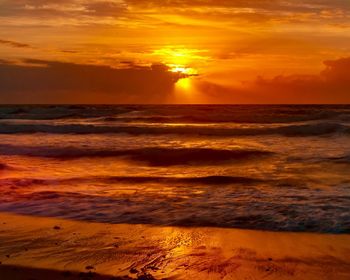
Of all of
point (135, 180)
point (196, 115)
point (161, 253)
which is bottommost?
point (135, 180)

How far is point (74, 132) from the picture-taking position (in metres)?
32.8

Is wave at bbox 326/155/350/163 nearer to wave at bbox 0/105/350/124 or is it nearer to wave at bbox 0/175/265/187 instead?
wave at bbox 0/175/265/187

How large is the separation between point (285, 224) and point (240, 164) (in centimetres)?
843

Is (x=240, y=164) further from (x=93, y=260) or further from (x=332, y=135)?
(x=332, y=135)

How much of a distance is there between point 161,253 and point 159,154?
521 inches

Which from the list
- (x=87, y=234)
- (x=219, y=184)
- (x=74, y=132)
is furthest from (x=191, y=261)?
(x=74, y=132)

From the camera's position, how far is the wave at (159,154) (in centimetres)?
1767

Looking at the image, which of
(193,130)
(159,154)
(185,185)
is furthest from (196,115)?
(185,185)

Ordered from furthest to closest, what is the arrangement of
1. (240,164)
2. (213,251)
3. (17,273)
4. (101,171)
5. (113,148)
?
(113,148) < (240,164) < (101,171) < (213,251) < (17,273)

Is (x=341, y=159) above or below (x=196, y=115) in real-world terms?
below

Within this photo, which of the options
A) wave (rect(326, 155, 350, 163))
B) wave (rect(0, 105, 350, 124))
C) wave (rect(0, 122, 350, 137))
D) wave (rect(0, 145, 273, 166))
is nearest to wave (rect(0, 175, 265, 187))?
wave (rect(0, 145, 273, 166))

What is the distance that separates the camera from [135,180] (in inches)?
494

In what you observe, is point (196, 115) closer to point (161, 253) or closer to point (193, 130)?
point (193, 130)

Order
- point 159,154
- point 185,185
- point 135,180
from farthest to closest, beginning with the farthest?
1. point 159,154
2. point 135,180
3. point 185,185
